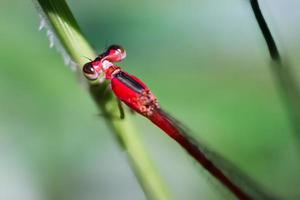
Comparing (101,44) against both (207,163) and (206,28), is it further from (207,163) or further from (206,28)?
(207,163)

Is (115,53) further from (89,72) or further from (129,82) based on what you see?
(89,72)

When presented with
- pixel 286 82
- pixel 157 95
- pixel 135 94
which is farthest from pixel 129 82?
pixel 157 95

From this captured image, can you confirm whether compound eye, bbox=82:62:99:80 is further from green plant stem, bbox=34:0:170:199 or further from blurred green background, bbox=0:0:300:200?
blurred green background, bbox=0:0:300:200

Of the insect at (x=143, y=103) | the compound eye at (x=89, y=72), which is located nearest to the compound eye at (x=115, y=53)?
the insect at (x=143, y=103)

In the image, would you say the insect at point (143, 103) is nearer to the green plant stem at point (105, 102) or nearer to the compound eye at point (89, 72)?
the compound eye at point (89, 72)

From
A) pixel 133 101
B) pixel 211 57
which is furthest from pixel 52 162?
pixel 133 101

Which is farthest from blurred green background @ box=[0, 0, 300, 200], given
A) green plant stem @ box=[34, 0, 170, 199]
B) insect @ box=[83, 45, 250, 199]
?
green plant stem @ box=[34, 0, 170, 199]
